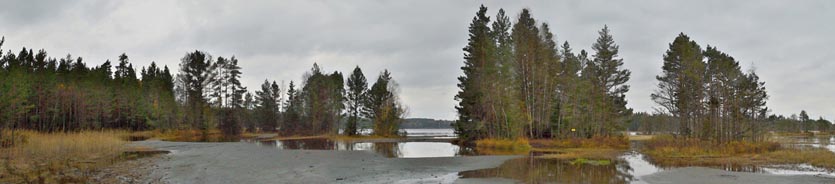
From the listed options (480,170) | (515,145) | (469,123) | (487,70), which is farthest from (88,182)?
(469,123)

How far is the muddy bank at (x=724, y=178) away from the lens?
14859 millimetres

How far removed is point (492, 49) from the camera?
4284cm

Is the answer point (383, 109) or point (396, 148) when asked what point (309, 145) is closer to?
point (396, 148)

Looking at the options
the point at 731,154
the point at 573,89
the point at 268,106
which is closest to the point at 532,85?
the point at 573,89

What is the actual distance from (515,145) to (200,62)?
5642cm

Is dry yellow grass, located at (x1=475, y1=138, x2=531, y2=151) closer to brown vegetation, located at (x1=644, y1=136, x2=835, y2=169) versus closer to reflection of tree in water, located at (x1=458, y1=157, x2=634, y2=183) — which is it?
brown vegetation, located at (x1=644, y1=136, x2=835, y2=169)

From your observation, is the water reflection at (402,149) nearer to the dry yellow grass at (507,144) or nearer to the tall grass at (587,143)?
the dry yellow grass at (507,144)

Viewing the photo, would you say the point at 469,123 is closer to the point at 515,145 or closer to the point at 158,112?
the point at 515,145

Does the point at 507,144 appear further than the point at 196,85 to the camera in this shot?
No

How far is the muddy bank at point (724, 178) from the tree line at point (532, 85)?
2241 cm

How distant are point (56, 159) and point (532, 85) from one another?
35.1 metres

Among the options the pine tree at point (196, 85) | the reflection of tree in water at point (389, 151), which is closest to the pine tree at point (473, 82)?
the reflection of tree in water at point (389, 151)

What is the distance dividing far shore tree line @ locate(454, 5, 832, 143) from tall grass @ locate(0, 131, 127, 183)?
2820cm

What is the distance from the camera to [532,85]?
4369 cm
